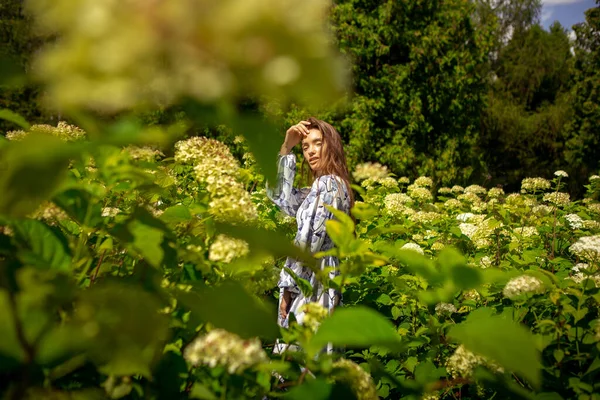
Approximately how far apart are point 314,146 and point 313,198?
438 mm

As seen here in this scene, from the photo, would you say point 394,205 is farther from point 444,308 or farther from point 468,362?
point 468,362

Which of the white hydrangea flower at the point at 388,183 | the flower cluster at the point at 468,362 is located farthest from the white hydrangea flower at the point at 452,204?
the flower cluster at the point at 468,362

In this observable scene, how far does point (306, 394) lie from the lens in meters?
0.60

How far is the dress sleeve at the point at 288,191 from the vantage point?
8.90ft

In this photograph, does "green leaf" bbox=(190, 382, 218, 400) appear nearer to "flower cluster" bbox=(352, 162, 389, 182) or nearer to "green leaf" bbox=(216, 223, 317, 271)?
"green leaf" bbox=(216, 223, 317, 271)

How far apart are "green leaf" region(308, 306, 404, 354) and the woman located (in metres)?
1.64

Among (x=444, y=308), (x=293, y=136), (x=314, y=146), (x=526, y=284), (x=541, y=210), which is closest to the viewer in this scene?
(x=526, y=284)

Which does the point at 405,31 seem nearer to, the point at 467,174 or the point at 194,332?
the point at 467,174

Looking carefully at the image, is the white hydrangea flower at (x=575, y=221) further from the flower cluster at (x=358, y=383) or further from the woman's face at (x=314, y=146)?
the flower cluster at (x=358, y=383)

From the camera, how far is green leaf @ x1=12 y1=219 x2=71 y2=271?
618 mm

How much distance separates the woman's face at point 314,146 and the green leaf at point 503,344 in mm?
2207

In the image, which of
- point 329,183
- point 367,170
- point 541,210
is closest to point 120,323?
point 329,183

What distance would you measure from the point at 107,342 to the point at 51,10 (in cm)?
31

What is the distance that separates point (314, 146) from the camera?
283cm
